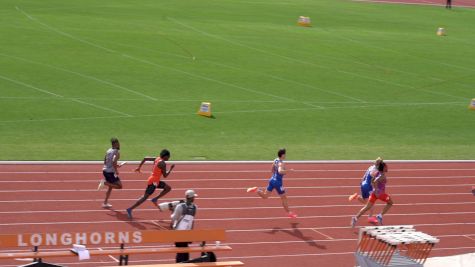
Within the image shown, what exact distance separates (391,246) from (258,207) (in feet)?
21.7

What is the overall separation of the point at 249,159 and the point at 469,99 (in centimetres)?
1398

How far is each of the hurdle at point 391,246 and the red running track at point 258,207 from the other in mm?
A: 2316

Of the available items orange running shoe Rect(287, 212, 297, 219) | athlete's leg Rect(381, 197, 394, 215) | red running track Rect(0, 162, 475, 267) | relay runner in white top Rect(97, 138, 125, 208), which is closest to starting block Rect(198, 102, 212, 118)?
red running track Rect(0, 162, 475, 267)

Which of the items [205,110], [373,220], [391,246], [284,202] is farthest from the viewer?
[205,110]

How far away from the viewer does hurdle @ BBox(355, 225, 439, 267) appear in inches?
500

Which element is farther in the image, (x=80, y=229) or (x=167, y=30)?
(x=167, y=30)

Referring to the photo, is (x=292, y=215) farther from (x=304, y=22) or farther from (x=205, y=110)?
(x=304, y=22)

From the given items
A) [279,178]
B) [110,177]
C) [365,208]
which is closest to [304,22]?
[279,178]

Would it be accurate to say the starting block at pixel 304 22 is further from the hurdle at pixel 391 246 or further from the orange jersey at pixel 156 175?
the hurdle at pixel 391 246

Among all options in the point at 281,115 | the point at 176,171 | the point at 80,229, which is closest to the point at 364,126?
the point at 281,115

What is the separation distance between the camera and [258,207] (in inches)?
747

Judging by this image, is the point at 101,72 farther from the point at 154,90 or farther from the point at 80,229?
the point at 80,229

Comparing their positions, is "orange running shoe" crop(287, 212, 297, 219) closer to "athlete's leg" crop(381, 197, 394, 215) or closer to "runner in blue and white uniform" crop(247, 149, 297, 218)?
"runner in blue and white uniform" crop(247, 149, 297, 218)

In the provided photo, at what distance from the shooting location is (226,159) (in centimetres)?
2278
